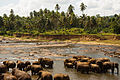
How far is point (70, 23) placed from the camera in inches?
5022

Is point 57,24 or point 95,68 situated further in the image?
point 57,24

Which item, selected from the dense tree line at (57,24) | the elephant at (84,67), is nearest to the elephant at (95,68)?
the elephant at (84,67)

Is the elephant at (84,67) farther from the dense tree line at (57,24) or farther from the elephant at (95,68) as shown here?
the dense tree line at (57,24)

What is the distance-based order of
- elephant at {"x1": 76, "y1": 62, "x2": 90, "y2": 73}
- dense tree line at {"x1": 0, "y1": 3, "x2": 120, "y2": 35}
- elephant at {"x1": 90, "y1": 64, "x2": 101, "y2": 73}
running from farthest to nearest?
dense tree line at {"x1": 0, "y1": 3, "x2": 120, "y2": 35} → elephant at {"x1": 90, "y1": 64, "x2": 101, "y2": 73} → elephant at {"x1": 76, "y1": 62, "x2": 90, "y2": 73}

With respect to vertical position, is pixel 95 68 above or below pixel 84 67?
below

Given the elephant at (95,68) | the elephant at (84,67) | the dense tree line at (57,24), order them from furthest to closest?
the dense tree line at (57,24) → the elephant at (95,68) → the elephant at (84,67)

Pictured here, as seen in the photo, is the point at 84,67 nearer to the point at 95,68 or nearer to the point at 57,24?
the point at 95,68

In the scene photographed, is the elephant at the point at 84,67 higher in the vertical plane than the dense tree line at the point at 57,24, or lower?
lower

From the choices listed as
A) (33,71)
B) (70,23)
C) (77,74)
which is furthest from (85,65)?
(70,23)

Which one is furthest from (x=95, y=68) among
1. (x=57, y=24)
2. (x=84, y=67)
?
(x=57, y=24)

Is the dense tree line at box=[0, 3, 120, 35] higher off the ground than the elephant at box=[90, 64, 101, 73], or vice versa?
the dense tree line at box=[0, 3, 120, 35]

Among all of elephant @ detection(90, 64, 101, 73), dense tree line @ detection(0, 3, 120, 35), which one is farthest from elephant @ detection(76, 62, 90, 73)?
dense tree line @ detection(0, 3, 120, 35)

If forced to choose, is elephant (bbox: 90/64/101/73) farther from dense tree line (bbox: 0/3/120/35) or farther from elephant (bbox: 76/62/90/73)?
dense tree line (bbox: 0/3/120/35)

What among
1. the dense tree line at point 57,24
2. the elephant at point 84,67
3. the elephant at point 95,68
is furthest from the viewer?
the dense tree line at point 57,24
